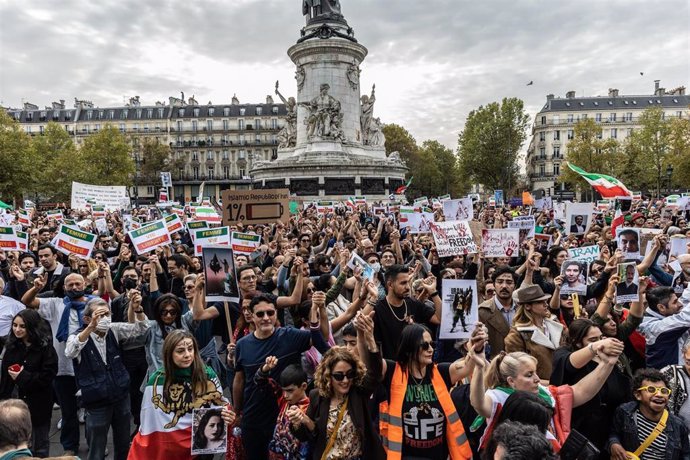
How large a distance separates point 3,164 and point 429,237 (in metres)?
43.3

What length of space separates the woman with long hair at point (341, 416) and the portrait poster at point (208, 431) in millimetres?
591

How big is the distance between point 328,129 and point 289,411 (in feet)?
112

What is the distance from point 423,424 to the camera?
3754 millimetres

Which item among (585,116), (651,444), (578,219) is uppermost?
(585,116)

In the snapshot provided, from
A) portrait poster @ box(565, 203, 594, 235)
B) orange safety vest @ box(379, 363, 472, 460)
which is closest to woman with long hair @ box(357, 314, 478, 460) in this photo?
orange safety vest @ box(379, 363, 472, 460)

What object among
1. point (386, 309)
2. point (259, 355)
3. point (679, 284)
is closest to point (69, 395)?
point (259, 355)

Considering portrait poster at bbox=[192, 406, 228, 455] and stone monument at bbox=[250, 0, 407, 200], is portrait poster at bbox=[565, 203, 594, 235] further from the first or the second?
stone monument at bbox=[250, 0, 407, 200]

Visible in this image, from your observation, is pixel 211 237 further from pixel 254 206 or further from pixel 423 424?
pixel 423 424

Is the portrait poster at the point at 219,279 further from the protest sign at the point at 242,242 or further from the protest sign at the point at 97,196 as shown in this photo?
the protest sign at the point at 97,196

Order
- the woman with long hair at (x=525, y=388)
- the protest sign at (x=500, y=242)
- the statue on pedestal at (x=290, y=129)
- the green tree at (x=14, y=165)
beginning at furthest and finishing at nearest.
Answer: the green tree at (x=14, y=165) → the statue on pedestal at (x=290, y=129) → the protest sign at (x=500, y=242) → the woman with long hair at (x=525, y=388)

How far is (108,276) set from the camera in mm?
6844

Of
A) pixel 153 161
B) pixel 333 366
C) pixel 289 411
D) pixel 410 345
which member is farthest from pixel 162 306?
pixel 153 161

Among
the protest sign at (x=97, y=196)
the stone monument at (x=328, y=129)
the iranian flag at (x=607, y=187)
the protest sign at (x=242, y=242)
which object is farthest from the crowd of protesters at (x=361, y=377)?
the stone monument at (x=328, y=129)

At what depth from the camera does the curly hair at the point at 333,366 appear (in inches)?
144
